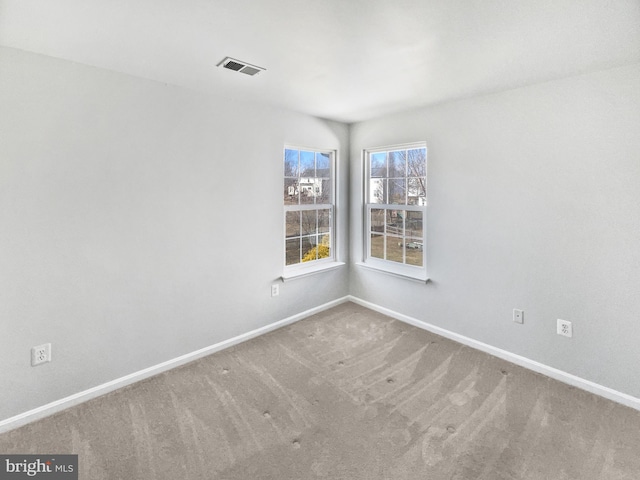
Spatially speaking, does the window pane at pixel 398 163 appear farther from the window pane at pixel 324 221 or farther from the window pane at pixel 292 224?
the window pane at pixel 292 224

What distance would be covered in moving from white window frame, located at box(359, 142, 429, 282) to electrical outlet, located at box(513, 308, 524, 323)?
85 centimetres

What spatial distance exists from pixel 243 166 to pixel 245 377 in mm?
1881

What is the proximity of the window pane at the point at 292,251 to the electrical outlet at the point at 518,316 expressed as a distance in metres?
2.22

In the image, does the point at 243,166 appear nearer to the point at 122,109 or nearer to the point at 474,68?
the point at 122,109

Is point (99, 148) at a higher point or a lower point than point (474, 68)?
lower

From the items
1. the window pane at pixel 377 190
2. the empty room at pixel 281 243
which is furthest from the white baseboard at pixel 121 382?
the window pane at pixel 377 190

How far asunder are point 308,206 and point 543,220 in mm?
2274

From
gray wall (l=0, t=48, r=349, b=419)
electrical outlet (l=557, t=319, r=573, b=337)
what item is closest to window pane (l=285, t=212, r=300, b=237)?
gray wall (l=0, t=48, r=349, b=419)

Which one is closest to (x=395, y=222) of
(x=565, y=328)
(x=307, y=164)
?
(x=307, y=164)

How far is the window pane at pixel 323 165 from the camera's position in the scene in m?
3.82

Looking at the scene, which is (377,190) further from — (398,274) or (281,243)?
(281,243)

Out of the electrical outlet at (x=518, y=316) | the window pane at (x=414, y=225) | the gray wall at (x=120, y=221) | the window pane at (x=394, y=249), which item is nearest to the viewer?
the gray wall at (x=120, y=221)

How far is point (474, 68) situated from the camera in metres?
2.19

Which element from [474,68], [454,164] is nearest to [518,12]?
[474,68]
